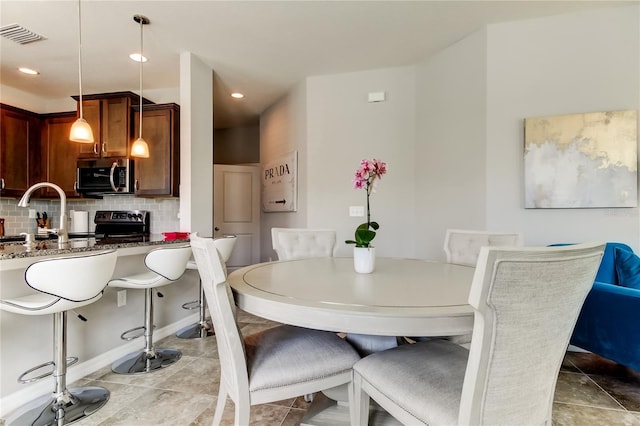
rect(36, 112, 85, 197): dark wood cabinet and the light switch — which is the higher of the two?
the light switch

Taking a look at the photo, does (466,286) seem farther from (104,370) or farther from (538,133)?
(104,370)

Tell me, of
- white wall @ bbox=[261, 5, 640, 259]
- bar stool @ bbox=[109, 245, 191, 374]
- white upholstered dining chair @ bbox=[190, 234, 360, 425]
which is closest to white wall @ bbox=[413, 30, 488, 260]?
white wall @ bbox=[261, 5, 640, 259]

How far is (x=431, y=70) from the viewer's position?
343 centimetres

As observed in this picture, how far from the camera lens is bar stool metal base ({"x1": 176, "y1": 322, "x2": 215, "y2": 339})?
2.90 metres

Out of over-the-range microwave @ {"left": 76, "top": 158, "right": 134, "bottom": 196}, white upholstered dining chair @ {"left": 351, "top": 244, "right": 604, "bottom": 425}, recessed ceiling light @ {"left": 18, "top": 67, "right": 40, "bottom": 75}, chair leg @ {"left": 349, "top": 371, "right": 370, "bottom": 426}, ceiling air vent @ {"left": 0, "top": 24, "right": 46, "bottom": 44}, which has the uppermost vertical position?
recessed ceiling light @ {"left": 18, "top": 67, "right": 40, "bottom": 75}

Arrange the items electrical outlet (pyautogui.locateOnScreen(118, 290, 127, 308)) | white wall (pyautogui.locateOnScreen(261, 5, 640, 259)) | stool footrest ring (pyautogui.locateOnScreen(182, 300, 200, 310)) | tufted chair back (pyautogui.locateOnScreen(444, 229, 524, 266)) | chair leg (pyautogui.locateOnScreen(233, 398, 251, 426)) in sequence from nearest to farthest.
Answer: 1. chair leg (pyautogui.locateOnScreen(233, 398, 251, 426))
2. tufted chair back (pyautogui.locateOnScreen(444, 229, 524, 266))
3. electrical outlet (pyautogui.locateOnScreen(118, 290, 127, 308))
4. white wall (pyautogui.locateOnScreen(261, 5, 640, 259))
5. stool footrest ring (pyautogui.locateOnScreen(182, 300, 200, 310))

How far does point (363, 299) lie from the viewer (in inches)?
45.9

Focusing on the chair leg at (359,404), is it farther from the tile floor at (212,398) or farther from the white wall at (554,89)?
the white wall at (554,89)

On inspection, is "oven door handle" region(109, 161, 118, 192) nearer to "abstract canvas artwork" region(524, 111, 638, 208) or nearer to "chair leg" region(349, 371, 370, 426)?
"chair leg" region(349, 371, 370, 426)

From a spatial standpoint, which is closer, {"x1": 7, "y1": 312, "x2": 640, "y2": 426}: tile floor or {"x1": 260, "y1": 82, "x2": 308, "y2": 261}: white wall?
{"x1": 7, "y1": 312, "x2": 640, "y2": 426}: tile floor

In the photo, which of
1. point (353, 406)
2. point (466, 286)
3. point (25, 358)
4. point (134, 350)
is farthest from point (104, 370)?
point (466, 286)

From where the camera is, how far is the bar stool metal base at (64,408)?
167cm

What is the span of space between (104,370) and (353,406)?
1955 mm

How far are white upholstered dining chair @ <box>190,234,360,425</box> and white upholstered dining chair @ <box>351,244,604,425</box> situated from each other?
35 centimetres
